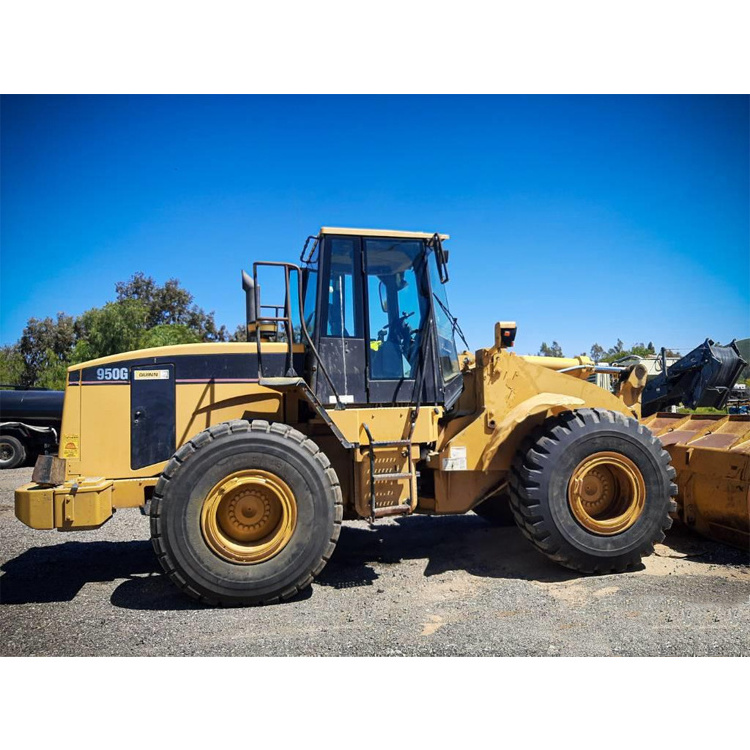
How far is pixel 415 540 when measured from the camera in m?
6.50

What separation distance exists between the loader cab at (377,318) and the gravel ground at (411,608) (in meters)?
1.61

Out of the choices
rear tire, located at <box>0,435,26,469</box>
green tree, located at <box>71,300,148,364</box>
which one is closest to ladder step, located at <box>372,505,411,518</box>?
rear tire, located at <box>0,435,26,469</box>

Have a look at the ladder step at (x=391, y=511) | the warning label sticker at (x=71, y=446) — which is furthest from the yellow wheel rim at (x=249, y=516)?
the warning label sticker at (x=71, y=446)

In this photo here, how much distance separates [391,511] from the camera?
490cm

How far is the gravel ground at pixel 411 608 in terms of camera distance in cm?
371

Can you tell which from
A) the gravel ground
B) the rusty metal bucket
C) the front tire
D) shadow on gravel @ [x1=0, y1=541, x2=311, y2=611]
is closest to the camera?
the gravel ground

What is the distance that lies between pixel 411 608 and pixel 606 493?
7.20 feet

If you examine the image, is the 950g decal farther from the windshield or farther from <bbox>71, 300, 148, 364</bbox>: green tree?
<bbox>71, 300, 148, 364</bbox>: green tree

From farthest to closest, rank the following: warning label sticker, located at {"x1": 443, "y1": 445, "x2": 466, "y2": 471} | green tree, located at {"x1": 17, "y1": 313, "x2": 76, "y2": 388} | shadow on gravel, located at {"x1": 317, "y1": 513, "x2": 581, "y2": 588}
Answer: green tree, located at {"x1": 17, "y1": 313, "x2": 76, "y2": 388}
warning label sticker, located at {"x1": 443, "y1": 445, "x2": 466, "y2": 471}
shadow on gravel, located at {"x1": 317, "y1": 513, "x2": 581, "y2": 588}

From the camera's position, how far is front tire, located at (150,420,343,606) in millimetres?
4301

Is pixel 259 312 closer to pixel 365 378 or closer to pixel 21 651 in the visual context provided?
pixel 365 378

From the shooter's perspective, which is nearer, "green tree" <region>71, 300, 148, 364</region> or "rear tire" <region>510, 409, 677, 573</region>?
"rear tire" <region>510, 409, 677, 573</region>

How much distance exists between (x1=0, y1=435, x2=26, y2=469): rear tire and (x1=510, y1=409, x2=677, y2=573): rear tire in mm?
13906

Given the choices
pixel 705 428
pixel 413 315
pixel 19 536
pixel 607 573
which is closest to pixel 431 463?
pixel 413 315
